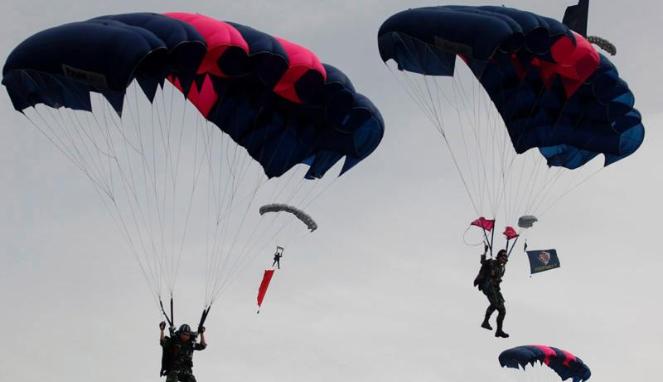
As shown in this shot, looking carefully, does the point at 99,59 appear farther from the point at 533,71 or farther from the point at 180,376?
the point at 533,71

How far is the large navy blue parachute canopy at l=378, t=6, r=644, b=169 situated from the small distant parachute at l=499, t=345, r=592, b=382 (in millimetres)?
8832

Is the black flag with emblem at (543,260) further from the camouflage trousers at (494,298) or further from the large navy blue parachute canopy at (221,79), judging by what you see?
the large navy blue parachute canopy at (221,79)

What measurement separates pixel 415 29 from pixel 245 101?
3.34 metres

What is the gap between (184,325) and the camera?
23.5 m

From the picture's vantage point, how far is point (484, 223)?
2644 centimetres

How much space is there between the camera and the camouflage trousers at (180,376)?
23297 mm

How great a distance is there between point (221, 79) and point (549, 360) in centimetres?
1481

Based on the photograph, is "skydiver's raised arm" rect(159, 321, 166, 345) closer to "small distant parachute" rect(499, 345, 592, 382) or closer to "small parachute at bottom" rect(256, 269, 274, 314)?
"small parachute at bottom" rect(256, 269, 274, 314)

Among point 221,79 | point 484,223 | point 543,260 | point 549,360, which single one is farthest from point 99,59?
point 549,360

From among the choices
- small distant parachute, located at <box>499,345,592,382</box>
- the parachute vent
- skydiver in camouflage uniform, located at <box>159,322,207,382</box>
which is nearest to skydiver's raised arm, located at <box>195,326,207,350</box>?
skydiver in camouflage uniform, located at <box>159,322,207,382</box>

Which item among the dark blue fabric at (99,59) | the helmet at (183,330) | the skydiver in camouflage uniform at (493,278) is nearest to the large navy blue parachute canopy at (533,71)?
the skydiver in camouflage uniform at (493,278)

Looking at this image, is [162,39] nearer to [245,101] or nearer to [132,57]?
[132,57]

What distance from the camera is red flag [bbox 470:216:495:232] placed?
86.5 ft

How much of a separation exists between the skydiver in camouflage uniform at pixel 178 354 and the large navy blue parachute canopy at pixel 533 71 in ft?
22.2
